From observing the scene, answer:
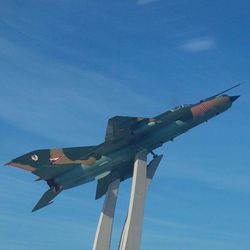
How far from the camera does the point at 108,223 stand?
128 ft

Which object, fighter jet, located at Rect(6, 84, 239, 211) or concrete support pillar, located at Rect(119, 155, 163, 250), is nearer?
concrete support pillar, located at Rect(119, 155, 163, 250)

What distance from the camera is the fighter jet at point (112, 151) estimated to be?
36.6m

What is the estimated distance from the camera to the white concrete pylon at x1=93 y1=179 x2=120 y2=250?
38.3 meters

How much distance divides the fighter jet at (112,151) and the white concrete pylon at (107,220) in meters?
1.58

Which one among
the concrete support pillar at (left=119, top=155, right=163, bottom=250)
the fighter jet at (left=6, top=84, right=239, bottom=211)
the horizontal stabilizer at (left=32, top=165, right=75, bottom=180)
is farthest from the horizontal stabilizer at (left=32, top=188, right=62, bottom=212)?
the concrete support pillar at (left=119, top=155, right=163, bottom=250)

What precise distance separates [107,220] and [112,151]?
6.46 meters

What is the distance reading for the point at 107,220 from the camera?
128ft

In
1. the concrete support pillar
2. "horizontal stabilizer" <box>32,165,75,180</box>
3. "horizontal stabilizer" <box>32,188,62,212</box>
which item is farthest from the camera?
"horizontal stabilizer" <box>32,188,62,212</box>

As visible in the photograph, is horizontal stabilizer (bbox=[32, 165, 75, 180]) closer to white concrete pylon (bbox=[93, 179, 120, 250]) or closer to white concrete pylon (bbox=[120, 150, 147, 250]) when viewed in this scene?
white concrete pylon (bbox=[93, 179, 120, 250])

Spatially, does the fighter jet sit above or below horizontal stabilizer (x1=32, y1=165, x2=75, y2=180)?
above

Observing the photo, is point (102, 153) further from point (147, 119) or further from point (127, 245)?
point (127, 245)

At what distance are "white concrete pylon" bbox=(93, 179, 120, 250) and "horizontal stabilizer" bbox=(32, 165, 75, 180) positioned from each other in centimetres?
519

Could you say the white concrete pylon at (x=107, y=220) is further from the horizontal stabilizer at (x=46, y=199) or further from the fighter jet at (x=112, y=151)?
the horizontal stabilizer at (x=46, y=199)

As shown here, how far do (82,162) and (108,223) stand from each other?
622 cm
